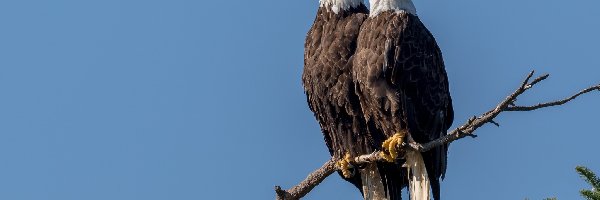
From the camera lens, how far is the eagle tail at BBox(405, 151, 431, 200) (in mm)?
8414

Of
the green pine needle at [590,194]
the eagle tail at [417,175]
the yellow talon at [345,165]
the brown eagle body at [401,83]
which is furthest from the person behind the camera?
the yellow talon at [345,165]

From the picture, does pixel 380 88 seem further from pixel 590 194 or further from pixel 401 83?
pixel 590 194

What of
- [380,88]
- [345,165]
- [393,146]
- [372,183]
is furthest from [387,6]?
[372,183]

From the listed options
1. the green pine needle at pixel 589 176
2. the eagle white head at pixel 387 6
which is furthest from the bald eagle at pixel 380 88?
the green pine needle at pixel 589 176

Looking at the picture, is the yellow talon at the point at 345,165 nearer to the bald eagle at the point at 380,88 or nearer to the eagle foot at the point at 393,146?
the bald eagle at the point at 380,88

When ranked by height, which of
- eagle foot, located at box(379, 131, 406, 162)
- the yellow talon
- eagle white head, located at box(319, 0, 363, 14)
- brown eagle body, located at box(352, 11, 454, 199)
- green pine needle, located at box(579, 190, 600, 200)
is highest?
eagle white head, located at box(319, 0, 363, 14)

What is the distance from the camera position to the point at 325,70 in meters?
8.45

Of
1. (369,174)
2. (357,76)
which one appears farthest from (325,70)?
(369,174)

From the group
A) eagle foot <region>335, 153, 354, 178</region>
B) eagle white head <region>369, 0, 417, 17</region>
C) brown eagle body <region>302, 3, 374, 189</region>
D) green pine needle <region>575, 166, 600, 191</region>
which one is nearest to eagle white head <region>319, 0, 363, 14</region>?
brown eagle body <region>302, 3, 374, 189</region>

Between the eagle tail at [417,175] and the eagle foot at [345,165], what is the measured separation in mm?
384

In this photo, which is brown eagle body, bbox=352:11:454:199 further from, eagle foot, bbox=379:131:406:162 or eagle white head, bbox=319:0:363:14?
eagle white head, bbox=319:0:363:14

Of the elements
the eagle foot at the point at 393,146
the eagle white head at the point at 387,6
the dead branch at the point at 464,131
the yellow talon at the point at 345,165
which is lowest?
the dead branch at the point at 464,131

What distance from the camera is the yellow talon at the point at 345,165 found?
28.1 ft

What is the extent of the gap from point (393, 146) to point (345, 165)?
0.42m
